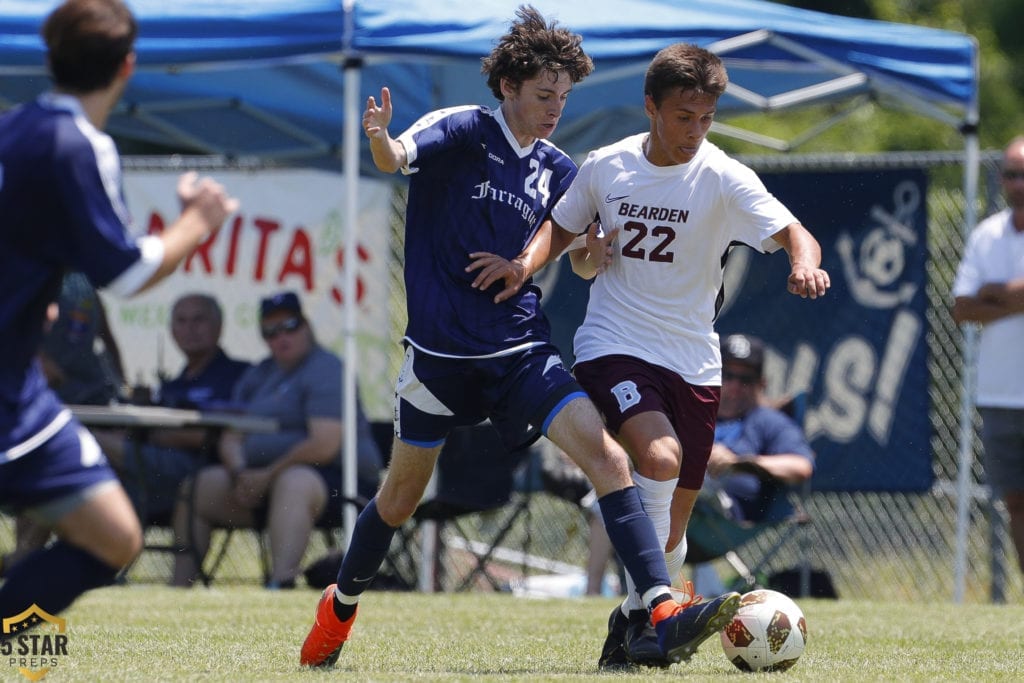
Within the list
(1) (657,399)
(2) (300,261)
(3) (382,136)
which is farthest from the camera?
(2) (300,261)

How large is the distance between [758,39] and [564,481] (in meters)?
2.63

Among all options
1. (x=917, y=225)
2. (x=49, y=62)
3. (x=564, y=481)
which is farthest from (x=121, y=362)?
(x=49, y=62)

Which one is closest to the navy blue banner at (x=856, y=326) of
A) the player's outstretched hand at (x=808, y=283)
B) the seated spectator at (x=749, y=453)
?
the seated spectator at (x=749, y=453)

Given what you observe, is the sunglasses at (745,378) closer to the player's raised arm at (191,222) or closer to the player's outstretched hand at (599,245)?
the player's outstretched hand at (599,245)

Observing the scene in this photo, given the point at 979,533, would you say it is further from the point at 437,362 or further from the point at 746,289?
the point at 437,362

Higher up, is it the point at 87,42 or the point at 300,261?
the point at 87,42

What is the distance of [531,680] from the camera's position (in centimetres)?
429

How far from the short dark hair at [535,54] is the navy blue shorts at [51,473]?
1.98 metres

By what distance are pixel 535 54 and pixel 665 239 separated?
28.2 inches

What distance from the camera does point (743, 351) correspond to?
855 centimetres

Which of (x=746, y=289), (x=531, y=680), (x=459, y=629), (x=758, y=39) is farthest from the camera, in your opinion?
(x=746, y=289)

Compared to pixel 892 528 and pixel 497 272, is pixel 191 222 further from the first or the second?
pixel 892 528

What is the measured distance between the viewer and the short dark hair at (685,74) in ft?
16.0

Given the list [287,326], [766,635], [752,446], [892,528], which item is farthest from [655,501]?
[892,528]
